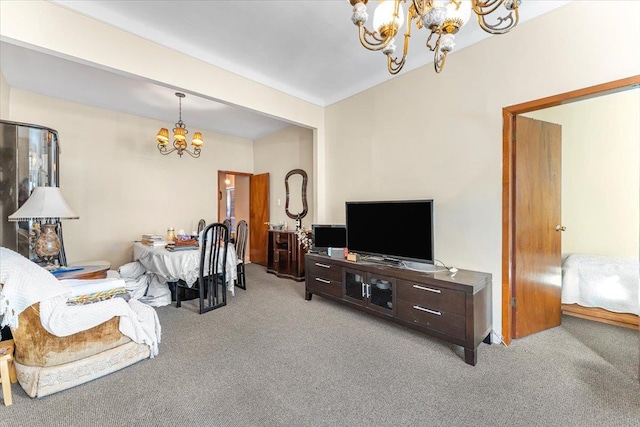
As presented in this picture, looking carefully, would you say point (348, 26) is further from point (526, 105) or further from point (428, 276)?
point (428, 276)

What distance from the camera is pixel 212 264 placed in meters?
3.15

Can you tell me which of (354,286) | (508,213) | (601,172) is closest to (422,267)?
(354,286)

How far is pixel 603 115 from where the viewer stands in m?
3.28

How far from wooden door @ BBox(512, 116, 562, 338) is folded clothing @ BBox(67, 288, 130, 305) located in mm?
3320

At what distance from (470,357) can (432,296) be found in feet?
1.65

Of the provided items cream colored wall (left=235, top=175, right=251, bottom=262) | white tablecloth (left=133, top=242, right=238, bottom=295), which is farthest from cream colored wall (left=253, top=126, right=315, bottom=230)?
white tablecloth (left=133, top=242, right=238, bottom=295)

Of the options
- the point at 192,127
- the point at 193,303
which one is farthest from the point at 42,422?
the point at 192,127

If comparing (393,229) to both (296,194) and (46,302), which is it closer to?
(296,194)

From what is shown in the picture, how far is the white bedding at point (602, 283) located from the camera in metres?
2.65

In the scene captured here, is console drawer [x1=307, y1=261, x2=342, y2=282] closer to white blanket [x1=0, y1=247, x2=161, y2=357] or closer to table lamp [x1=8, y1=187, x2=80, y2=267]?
white blanket [x1=0, y1=247, x2=161, y2=357]

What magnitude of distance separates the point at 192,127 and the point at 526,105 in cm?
515

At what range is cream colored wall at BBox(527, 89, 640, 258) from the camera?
10.4ft

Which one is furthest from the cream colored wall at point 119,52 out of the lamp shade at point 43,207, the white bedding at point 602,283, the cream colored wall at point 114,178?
the white bedding at point 602,283

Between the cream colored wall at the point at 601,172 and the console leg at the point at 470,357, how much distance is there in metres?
2.64
